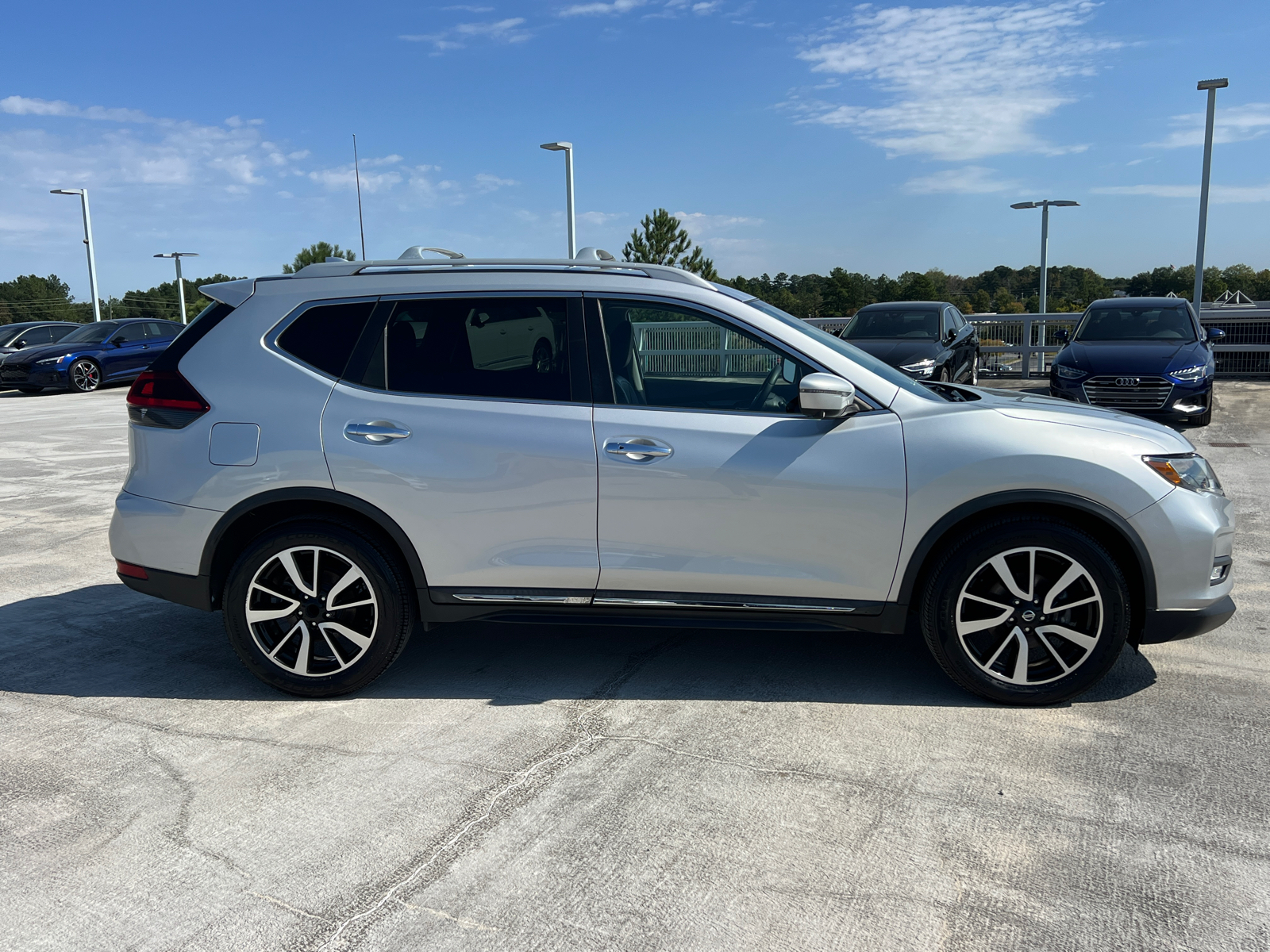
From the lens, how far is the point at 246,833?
3117mm

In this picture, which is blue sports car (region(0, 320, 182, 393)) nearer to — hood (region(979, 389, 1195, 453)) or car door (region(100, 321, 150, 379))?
car door (region(100, 321, 150, 379))

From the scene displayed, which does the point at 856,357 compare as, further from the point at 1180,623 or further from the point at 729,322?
the point at 1180,623

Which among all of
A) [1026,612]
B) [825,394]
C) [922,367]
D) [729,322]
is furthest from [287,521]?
[922,367]

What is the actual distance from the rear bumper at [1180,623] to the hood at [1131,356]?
9.35m

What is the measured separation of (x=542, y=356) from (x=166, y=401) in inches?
63.6

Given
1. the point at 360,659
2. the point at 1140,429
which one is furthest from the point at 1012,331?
the point at 360,659

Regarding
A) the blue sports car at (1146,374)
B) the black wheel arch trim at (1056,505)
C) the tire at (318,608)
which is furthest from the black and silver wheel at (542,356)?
the blue sports car at (1146,374)

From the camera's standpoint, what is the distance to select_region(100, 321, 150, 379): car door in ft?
77.2

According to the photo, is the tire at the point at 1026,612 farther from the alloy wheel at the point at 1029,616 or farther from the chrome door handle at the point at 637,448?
the chrome door handle at the point at 637,448

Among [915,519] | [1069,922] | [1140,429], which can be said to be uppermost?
[1140,429]

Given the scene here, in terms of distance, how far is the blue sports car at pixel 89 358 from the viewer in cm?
2266

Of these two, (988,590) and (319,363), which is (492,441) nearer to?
(319,363)

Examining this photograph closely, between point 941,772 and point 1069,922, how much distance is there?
87 cm

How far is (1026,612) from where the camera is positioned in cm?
394
